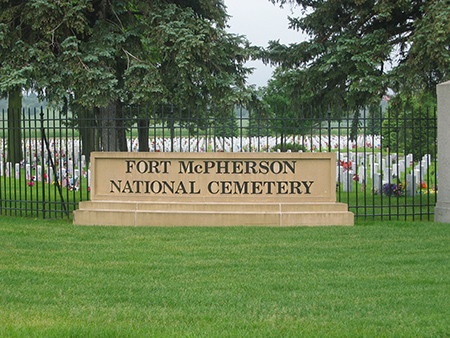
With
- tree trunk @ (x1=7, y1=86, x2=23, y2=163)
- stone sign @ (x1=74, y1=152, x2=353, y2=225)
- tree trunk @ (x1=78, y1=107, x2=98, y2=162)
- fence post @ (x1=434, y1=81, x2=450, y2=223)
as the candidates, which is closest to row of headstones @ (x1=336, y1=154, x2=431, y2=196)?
fence post @ (x1=434, y1=81, x2=450, y2=223)

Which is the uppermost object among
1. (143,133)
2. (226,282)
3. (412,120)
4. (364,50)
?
(364,50)

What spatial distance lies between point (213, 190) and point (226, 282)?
4.25 meters

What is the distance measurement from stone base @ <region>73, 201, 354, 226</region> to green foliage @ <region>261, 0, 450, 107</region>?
16.8 ft

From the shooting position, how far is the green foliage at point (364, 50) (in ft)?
42.3

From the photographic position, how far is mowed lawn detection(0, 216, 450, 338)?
439 cm

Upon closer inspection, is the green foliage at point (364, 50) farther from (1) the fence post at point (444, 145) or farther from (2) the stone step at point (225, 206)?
(2) the stone step at point (225, 206)

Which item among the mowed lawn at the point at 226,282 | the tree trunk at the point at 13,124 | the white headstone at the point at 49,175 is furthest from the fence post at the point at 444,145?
the tree trunk at the point at 13,124

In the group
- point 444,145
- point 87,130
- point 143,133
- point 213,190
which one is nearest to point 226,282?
point 213,190

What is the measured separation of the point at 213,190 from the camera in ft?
32.8

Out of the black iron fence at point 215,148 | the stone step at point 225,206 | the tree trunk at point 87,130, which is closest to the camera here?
the stone step at point 225,206

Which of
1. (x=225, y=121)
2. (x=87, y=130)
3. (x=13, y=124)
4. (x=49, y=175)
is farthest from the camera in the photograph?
(x=87, y=130)

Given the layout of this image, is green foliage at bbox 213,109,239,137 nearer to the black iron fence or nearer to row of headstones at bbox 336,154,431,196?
the black iron fence

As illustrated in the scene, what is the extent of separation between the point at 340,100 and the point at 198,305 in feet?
37.3

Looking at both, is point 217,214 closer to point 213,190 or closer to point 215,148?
point 213,190
